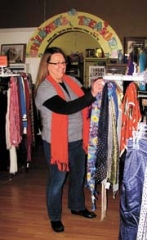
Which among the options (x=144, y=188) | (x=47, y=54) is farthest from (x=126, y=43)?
(x=144, y=188)

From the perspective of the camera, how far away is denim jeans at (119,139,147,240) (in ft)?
4.63

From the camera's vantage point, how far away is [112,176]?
1936mm

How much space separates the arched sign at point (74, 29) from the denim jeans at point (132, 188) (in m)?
3.59

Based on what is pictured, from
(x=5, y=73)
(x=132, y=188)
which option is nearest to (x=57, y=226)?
(x=132, y=188)

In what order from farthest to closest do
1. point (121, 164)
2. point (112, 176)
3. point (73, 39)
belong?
point (73, 39) < point (121, 164) < point (112, 176)

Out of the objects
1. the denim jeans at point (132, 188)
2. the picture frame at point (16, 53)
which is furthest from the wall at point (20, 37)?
the denim jeans at point (132, 188)

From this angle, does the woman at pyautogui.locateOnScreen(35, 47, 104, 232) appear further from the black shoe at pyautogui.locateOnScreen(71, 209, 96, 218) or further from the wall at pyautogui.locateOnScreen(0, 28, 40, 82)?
the wall at pyautogui.locateOnScreen(0, 28, 40, 82)

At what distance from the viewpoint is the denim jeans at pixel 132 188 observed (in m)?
1.41

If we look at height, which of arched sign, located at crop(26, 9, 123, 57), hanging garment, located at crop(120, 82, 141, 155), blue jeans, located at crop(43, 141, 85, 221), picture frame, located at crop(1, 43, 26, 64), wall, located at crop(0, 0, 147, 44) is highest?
wall, located at crop(0, 0, 147, 44)

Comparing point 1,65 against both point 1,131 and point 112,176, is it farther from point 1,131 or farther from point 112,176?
point 112,176

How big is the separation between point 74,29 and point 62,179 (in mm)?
3294

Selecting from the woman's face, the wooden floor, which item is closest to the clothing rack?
the wooden floor

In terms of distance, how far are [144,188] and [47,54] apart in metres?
1.18

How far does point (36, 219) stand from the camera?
8.42ft
